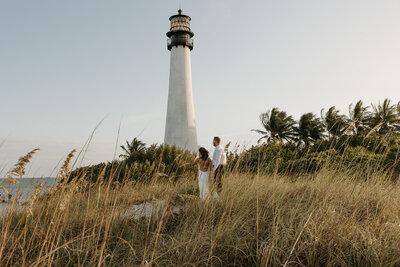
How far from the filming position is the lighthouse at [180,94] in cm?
2069

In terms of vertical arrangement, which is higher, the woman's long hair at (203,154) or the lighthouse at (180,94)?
the lighthouse at (180,94)

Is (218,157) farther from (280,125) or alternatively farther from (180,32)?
(280,125)

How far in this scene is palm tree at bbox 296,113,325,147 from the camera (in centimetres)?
3622

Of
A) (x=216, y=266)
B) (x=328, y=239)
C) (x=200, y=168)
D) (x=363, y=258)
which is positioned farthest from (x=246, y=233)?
(x=200, y=168)

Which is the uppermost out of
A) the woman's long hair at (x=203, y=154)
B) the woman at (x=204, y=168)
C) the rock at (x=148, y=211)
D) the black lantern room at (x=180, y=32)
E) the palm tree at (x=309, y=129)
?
the black lantern room at (x=180, y=32)

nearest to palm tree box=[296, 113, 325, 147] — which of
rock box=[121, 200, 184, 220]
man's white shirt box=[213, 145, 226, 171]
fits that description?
man's white shirt box=[213, 145, 226, 171]

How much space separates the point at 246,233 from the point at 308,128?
36.7 metres

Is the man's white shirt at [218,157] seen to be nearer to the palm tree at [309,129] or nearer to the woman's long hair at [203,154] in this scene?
the woman's long hair at [203,154]

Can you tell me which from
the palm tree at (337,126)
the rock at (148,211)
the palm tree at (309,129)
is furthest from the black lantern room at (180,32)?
the palm tree at (309,129)

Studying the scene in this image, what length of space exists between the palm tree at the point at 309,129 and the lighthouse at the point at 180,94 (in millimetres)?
A: 20818

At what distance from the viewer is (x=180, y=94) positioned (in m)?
20.9

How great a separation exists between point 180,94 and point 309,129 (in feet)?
75.2

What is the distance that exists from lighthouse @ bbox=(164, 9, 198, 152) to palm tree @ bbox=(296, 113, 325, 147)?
2082 centimetres

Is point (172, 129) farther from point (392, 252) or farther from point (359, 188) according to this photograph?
point (392, 252)
